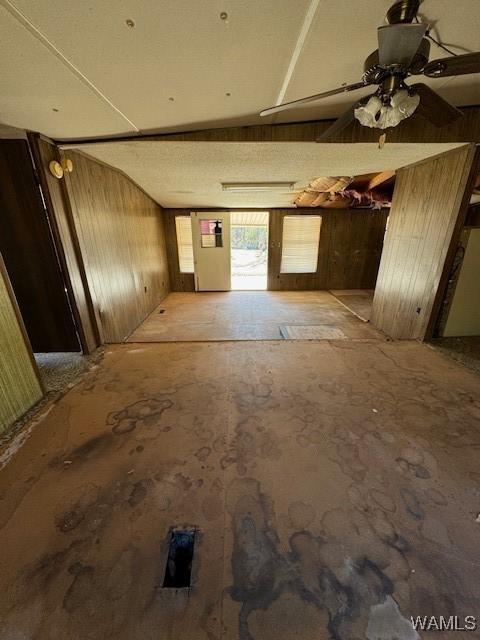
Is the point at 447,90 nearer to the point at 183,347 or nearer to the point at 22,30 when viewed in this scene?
the point at 22,30

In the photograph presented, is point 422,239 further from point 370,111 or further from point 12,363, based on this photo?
point 12,363

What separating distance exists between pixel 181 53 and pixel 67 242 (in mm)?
1752

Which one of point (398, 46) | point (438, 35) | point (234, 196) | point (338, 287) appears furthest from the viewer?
point (338, 287)

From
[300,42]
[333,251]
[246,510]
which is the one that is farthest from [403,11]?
[333,251]

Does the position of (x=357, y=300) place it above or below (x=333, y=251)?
below

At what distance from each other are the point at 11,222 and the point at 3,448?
183 cm

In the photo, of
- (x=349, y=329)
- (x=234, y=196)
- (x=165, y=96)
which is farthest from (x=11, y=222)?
(x=349, y=329)

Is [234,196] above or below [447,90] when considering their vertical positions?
below

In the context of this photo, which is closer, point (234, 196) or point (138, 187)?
point (138, 187)

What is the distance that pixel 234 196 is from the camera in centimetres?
456

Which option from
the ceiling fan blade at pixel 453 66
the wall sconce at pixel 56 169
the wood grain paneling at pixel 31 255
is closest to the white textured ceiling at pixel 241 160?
the wall sconce at pixel 56 169

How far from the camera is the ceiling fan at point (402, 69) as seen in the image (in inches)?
38.4

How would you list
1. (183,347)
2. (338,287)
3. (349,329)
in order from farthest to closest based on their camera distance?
(338,287)
(349,329)
(183,347)

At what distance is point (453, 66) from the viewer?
3.61ft
